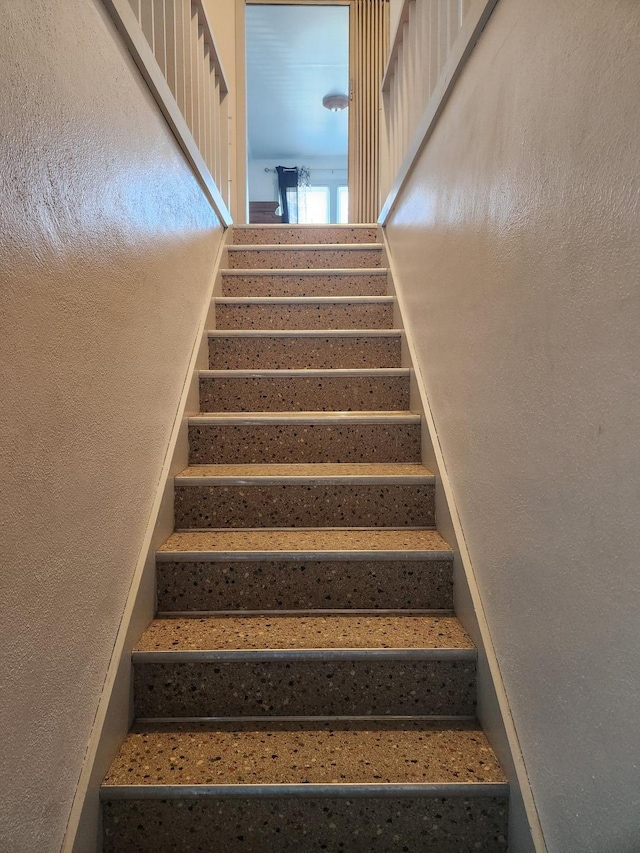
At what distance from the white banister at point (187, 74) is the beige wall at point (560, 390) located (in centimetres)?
77

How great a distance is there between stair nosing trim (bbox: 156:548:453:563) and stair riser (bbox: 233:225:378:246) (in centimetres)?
196

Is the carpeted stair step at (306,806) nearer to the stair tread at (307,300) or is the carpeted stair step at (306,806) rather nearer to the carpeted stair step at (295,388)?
the carpeted stair step at (295,388)

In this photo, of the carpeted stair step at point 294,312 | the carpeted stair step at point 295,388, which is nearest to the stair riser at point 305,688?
the carpeted stair step at point 295,388

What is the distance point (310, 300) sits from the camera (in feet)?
7.03

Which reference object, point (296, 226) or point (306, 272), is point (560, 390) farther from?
point (296, 226)

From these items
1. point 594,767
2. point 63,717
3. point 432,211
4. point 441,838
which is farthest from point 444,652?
point 432,211

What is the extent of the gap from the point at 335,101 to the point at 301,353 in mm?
5128

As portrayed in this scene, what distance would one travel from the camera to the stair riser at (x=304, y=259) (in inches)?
101

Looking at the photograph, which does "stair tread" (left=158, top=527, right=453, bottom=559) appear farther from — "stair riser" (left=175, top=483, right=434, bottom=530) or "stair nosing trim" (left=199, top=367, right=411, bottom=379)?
"stair nosing trim" (left=199, top=367, right=411, bottom=379)

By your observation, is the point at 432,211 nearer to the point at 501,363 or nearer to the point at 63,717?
the point at 501,363

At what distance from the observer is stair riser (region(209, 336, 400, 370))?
6.49 ft

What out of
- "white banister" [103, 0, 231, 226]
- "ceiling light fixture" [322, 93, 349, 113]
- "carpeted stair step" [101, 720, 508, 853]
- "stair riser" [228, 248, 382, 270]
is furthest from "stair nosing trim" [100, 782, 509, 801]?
"ceiling light fixture" [322, 93, 349, 113]

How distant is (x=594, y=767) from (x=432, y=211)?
4.71ft

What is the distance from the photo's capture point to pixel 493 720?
1.01 metres
